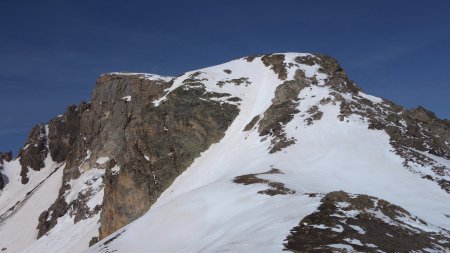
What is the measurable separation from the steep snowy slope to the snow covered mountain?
12 cm

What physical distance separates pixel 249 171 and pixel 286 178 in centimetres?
739

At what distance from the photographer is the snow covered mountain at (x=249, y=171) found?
1870 centimetres

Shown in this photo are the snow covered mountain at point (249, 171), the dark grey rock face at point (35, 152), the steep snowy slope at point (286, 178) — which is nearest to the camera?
the snow covered mountain at point (249, 171)

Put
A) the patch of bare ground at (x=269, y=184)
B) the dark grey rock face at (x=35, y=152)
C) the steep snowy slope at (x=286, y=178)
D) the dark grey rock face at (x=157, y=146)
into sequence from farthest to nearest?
the dark grey rock face at (x=35, y=152), the dark grey rock face at (x=157, y=146), the patch of bare ground at (x=269, y=184), the steep snowy slope at (x=286, y=178)

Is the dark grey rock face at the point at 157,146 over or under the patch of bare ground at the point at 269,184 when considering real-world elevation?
over

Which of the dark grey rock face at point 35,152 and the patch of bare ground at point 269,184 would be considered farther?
the dark grey rock face at point 35,152

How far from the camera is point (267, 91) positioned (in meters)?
60.4

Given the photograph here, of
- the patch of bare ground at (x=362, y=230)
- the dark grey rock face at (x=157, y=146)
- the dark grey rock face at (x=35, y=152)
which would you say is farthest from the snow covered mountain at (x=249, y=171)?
the dark grey rock face at (x=35, y=152)

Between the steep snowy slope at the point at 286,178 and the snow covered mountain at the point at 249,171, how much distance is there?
0.12m

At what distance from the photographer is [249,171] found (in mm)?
36094

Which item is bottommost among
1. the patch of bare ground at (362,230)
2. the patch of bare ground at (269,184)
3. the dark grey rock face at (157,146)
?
the patch of bare ground at (362,230)

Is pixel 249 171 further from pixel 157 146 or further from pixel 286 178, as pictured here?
pixel 157 146

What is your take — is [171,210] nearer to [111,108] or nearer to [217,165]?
[217,165]

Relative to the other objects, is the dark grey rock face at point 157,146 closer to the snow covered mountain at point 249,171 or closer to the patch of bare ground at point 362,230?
the snow covered mountain at point 249,171
